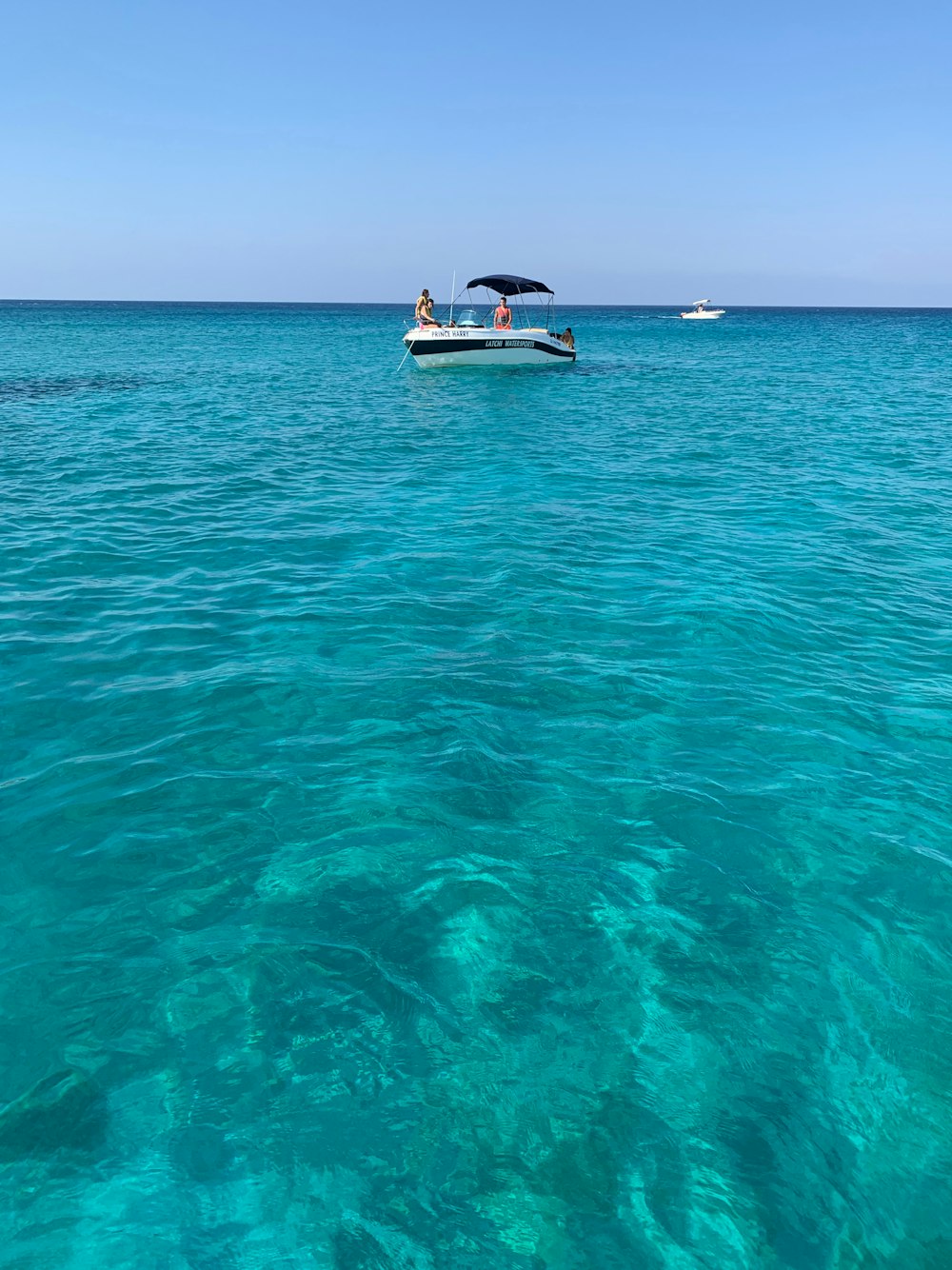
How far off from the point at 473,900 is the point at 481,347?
38.3 m

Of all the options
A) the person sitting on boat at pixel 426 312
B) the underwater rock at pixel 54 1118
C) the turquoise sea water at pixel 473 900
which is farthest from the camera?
the person sitting on boat at pixel 426 312

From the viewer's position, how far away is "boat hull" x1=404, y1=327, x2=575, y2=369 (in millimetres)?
38500

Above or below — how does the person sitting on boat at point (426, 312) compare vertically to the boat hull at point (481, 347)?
above

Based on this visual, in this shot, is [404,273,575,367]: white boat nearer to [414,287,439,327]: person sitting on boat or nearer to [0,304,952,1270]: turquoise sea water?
[414,287,439,327]: person sitting on boat

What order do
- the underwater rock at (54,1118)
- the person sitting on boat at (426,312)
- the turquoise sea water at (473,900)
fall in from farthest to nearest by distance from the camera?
1. the person sitting on boat at (426,312)
2. the underwater rock at (54,1118)
3. the turquoise sea water at (473,900)

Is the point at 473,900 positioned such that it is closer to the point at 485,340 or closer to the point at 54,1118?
the point at 54,1118

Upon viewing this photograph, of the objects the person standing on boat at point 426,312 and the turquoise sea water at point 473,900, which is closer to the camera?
the turquoise sea water at point 473,900

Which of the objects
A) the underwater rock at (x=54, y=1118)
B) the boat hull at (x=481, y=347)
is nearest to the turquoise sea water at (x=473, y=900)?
the underwater rock at (x=54, y=1118)

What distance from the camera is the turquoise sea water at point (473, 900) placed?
3930mm

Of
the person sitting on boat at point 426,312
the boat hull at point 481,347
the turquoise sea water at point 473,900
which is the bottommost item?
the turquoise sea water at point 473,900

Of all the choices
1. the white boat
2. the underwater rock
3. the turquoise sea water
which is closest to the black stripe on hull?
the white boat

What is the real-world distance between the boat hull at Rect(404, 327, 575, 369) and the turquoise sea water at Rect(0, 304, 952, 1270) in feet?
89.8

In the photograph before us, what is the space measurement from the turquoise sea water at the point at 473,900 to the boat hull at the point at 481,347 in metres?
27.4

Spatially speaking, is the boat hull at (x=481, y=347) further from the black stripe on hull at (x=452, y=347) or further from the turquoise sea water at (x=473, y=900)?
the turquoise sea water at (x=473, y=900)
